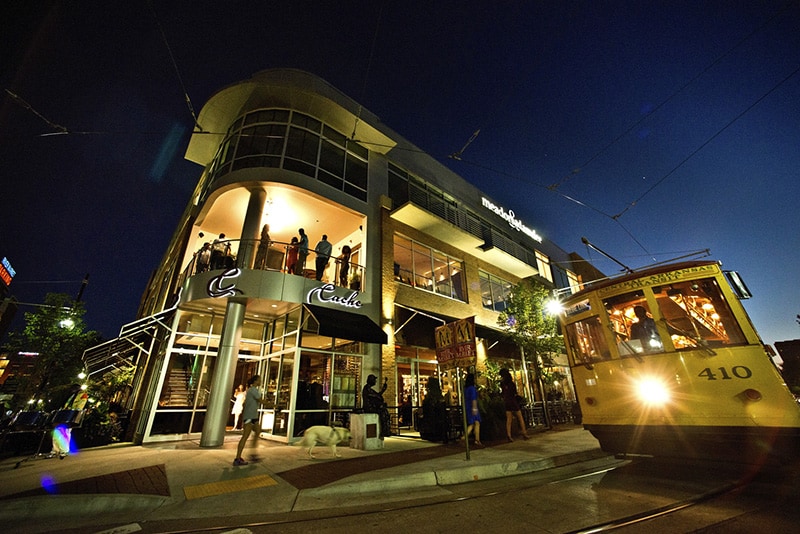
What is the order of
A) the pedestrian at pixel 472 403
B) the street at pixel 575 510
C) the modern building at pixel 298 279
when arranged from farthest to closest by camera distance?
the modern building at pixel 298 279, the pedestrian at pixel 472 403, the street at pixel 575 510

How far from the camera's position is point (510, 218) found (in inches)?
822

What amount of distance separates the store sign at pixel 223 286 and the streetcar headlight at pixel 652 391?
9.85 metres

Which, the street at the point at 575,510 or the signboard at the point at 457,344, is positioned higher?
the signboard at the point at 457,344

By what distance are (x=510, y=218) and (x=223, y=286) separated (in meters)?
17.4

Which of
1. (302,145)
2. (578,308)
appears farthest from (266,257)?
(578,308)

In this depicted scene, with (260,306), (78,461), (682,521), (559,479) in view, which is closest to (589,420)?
(559,479)

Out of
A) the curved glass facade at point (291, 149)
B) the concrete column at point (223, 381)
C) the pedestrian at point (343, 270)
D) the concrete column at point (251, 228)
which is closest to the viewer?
the concrete column at point (223, 381)

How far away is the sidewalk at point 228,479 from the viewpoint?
3.91 meters

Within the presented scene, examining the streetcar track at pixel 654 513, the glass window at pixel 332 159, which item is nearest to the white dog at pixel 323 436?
the streetcar track at pixel 654 513

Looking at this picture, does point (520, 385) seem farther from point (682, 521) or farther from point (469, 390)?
point (682, 521)

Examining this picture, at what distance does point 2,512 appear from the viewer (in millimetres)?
3834

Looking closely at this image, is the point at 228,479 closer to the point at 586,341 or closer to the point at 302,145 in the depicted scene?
the point at 586,341

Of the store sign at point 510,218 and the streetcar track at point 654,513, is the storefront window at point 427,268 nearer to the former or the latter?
the store sign at point 510,218

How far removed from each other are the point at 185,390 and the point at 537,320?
46.2 feet
